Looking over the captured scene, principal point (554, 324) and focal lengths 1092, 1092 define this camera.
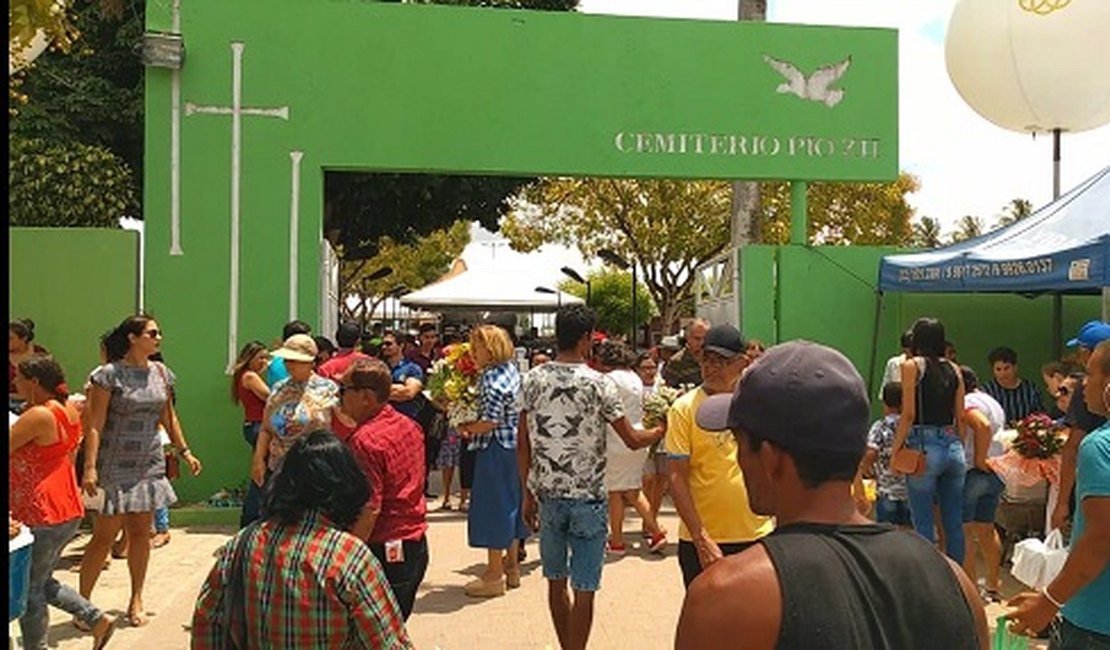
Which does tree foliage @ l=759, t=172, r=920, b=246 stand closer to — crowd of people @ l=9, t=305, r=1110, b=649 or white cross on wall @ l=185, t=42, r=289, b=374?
crowd of people @ l=9, t=305, r=1110, b=649

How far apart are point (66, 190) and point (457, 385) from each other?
595 cm

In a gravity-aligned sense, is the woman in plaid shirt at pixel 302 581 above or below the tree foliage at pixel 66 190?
below

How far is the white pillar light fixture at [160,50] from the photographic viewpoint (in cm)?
990

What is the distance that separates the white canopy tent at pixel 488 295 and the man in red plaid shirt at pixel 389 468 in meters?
17.3

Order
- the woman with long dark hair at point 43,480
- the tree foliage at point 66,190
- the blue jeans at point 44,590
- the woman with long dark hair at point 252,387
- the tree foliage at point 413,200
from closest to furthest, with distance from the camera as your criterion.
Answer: the woman with long dark hair at point 43,480
the blue jeans at point 44,590
the woman with long dark hair at point 252,387
the tree foliage at point 66,190
the tree foliage at point 413,200

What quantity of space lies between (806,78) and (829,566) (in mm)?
9902

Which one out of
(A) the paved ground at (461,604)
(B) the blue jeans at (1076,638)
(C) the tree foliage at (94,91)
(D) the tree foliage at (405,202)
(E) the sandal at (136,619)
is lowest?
(A) the paved ground at (461,604)

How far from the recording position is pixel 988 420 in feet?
23.3

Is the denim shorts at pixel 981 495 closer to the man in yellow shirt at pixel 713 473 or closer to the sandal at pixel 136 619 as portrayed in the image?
the man in yellow shirt at pixel 713 473

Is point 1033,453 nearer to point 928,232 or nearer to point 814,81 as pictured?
point 814,81

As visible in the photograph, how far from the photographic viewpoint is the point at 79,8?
16.2 metres

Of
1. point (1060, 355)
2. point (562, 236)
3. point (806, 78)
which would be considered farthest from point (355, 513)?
point (562, 236)

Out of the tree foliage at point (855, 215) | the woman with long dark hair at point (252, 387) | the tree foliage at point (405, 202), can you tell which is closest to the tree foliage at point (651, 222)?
the tree foliage at point (855, 215)

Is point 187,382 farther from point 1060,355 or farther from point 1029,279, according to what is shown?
point 1060,355
